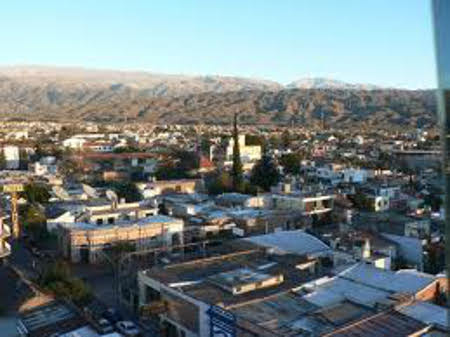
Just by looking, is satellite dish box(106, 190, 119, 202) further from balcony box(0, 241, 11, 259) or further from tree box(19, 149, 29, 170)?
tree box(19, 149, 29, 170)

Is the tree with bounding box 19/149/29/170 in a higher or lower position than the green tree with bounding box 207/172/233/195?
higher

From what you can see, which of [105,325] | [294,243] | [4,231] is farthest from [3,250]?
[294,243]

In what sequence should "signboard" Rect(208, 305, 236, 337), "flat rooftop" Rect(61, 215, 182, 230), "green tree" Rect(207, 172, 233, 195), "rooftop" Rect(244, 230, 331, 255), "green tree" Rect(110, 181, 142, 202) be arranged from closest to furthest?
"signboard" Rect(208, 305, 236, 337), "rooftop" Rect(244, 230, 331, 255), "flat rooftop" Rect(61, 215, 182, 230), "green tree" Rect(110, 181, 142, 202), "green tree" Rect(207, 172, 233, 195)

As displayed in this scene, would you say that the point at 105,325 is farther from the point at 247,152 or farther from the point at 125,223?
the point at 247,152

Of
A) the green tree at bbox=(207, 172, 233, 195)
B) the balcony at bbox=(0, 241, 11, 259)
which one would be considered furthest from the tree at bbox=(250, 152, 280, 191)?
the balcony at bbox=(0, 241, 11, 259)

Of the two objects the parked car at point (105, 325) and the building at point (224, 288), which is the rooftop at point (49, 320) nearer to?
the parked car at point (105, 325)

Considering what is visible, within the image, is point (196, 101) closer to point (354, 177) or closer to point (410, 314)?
point (354, 177)

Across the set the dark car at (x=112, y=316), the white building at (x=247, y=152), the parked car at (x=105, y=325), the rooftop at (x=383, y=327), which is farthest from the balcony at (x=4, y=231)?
the white building at (x=247, y=152)
